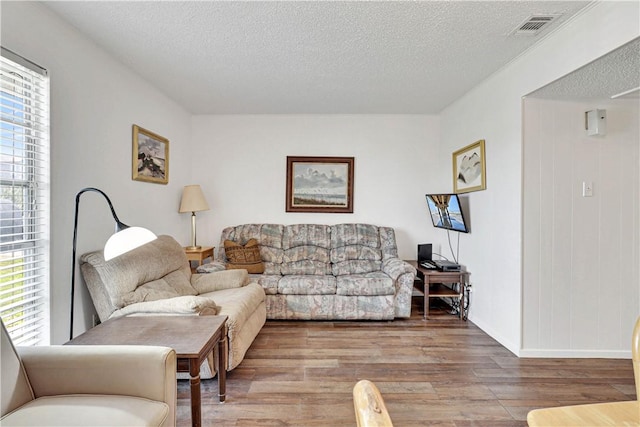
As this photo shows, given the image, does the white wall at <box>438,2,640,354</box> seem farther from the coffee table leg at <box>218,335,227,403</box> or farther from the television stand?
the coffee table leg at <box>218,335,227,403</box>

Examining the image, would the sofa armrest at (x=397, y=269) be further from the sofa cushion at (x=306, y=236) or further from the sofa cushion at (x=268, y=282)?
the sofa cushion at (x=268, y=282)

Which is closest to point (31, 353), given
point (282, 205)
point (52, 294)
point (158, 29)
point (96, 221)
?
point (52, 294)

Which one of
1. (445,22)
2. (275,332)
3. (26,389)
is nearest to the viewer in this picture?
(26,389)

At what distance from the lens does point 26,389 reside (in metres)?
1.31

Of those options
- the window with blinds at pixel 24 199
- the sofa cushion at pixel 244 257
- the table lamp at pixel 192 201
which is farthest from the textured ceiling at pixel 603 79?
the table lamp at pixel 192 201

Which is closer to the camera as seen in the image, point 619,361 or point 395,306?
point 619,361

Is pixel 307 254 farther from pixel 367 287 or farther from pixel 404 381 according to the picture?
pixel 404 381

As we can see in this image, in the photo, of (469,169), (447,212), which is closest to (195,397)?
(447,212)

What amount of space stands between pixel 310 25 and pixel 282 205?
2582 mm

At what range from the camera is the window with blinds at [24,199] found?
1.80 meters

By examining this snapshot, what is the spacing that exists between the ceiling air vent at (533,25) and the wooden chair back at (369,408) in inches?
99.9

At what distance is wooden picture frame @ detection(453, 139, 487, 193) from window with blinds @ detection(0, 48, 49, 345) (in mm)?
3560

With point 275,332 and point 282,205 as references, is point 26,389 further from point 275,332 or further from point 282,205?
point 282,205

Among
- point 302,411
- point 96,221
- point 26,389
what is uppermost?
point 96,221
